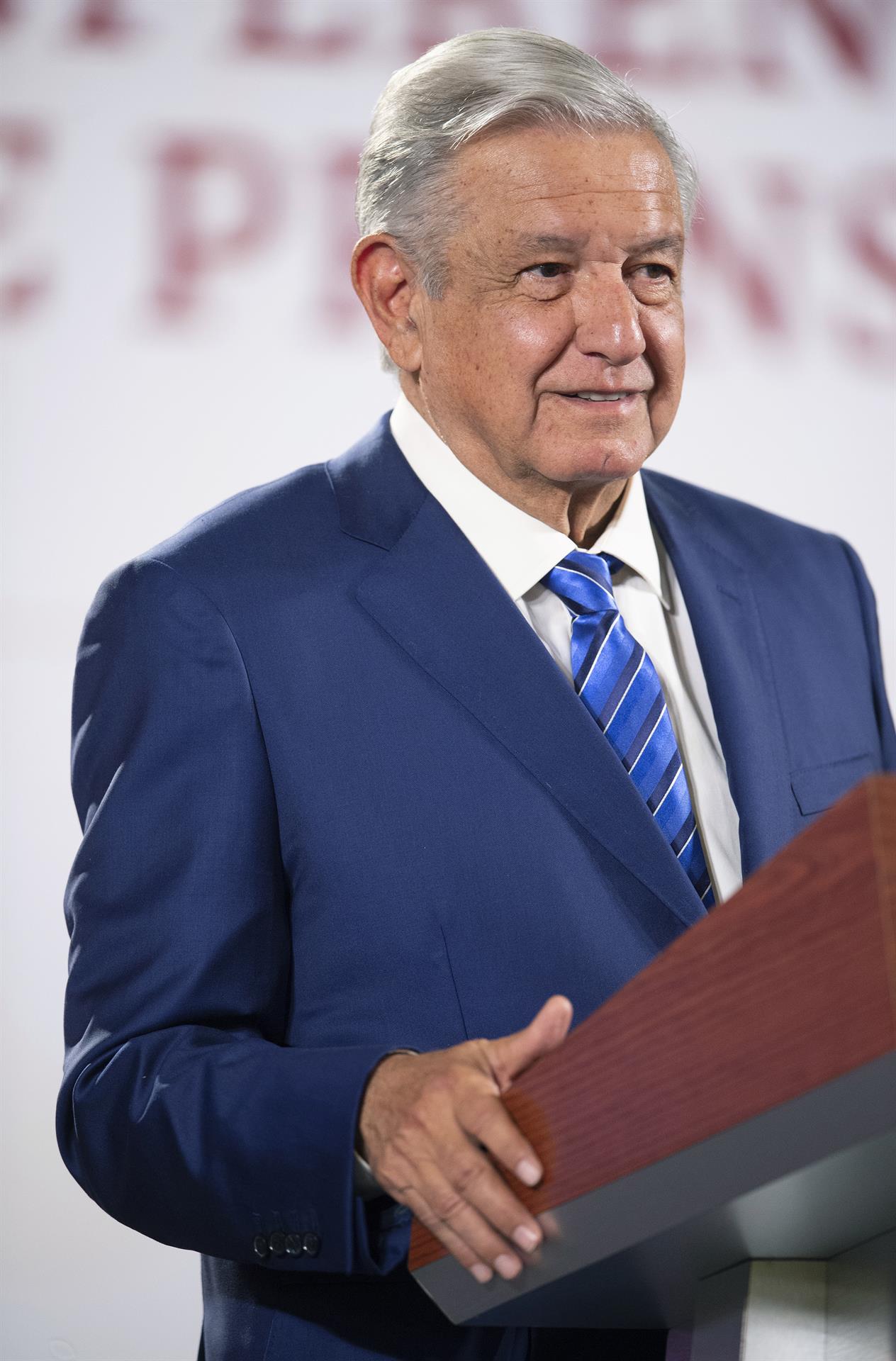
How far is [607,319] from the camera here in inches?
51.4

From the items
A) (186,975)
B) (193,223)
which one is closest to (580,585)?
(186,975)

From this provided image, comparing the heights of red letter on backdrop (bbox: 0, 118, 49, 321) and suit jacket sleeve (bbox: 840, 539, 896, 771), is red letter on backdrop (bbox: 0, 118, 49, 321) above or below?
above

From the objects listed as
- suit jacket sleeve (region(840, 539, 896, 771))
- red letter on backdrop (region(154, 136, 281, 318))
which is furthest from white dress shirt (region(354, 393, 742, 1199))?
Answer: red letter on backdrop (region(154, 136, 281, 318))

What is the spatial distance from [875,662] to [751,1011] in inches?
43.9

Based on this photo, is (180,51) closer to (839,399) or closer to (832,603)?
(839,399)

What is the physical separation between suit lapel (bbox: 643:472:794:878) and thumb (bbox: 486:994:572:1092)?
0.53 meters

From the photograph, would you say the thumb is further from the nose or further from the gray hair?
the gray hair

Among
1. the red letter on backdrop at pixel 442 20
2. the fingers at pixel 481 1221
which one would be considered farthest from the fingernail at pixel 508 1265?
the red letter on backdrop at pixel 442 20

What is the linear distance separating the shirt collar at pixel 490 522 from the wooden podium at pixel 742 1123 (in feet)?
2.17

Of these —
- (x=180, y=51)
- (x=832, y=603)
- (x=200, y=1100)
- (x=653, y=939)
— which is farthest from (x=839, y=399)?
(x=200, y=1100)

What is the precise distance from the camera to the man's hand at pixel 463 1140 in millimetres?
755

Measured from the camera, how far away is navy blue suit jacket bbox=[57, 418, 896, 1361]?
3.71 ft

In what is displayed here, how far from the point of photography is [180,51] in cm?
235

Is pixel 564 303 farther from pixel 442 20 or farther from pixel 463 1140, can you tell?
pixel 442 20
